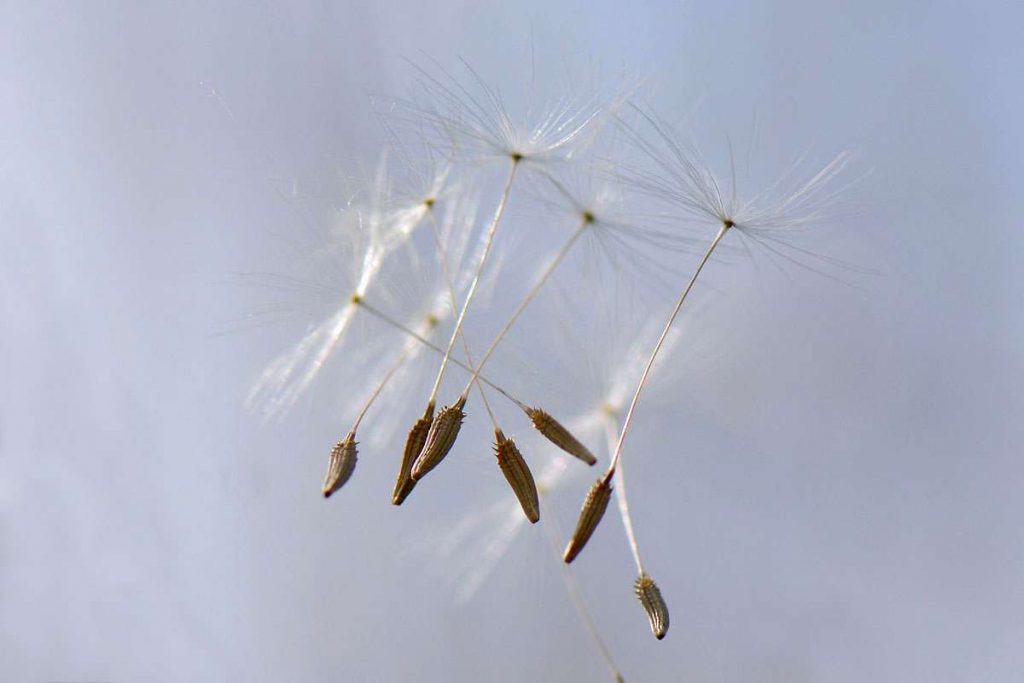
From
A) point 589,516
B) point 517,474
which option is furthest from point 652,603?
point 517,474

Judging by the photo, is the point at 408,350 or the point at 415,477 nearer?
the point at 415,477

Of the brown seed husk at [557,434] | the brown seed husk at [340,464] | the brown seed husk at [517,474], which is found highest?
the brown seed husk at [557,434]

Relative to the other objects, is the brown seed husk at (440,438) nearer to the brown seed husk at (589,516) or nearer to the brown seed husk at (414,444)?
the brown seed husk at (414,444)

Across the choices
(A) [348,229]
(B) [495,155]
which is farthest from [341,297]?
(B) [495,155]

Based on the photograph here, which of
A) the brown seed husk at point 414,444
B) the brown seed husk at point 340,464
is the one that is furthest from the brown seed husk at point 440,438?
the brown seed husk at point 340,464

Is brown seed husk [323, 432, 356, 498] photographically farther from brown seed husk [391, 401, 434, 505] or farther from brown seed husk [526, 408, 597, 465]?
brown seed husk [526, 408, 597, 465]

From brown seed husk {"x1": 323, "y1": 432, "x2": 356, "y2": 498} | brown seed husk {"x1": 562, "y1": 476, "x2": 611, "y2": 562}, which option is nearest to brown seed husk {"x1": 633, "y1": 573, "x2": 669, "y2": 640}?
brown seed husk {"x1": 562, "y1": 476, "x2": 611, "y2": 562}

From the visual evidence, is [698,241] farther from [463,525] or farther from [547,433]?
[463,525]
